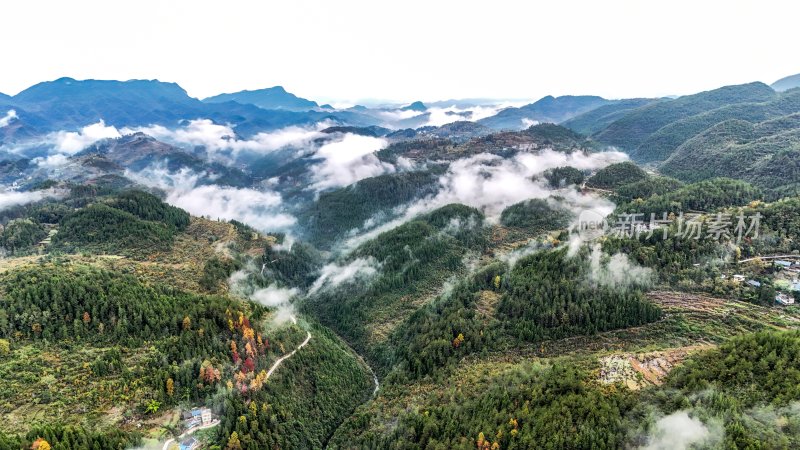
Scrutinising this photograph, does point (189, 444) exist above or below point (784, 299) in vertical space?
below

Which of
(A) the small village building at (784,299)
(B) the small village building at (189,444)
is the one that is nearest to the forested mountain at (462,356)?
(A) the small village building at (784,299)

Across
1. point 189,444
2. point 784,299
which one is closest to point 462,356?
point 189,444

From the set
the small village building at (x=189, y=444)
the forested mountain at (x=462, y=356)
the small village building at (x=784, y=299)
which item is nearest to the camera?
the forested mountain at (x=462, y=356)

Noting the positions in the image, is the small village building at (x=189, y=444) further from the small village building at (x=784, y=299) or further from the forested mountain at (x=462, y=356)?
the small village building at (x=784, y=299)

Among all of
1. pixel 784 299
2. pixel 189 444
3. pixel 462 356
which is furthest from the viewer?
pixel 462 356

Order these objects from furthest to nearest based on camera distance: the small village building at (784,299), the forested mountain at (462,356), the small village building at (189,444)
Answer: the small village building at (784,299) → the small village building at (189,444) → the forested mountain at (462,356)

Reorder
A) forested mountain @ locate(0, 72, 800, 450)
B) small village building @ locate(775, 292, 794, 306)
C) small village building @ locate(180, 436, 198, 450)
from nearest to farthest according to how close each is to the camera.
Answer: forested mountain @ locate(0, 72, 800, 450) < small village building @ locate(180, 436, 198, 450) < small village building @ locate(775, 292, 794, 306)

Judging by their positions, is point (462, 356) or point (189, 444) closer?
point (189, 444)

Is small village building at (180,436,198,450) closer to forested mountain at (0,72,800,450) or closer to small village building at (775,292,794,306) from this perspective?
forested mountain at (0,72,800,450)

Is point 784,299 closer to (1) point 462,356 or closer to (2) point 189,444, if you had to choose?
(1) point 462,356

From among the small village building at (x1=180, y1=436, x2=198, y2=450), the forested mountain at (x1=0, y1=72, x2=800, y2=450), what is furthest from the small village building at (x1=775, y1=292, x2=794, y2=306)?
the small village building at (x1=180, y1=436, x2=198, y2=450)

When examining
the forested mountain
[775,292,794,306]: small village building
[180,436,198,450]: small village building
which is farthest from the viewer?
[775,292,794,306]: small village building
